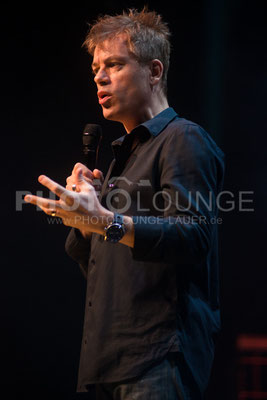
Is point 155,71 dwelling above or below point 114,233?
above

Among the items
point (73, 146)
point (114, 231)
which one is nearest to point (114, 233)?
point (114, 231)

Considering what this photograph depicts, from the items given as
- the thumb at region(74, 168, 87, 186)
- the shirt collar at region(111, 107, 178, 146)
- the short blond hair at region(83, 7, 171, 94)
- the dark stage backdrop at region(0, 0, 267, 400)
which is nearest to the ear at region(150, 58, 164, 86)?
the short blond hair at region(83, 7, 171, 94)

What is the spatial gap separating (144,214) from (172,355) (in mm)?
335

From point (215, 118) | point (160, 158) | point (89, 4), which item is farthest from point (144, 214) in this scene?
point (89, 4)

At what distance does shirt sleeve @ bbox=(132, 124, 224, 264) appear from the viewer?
2.95ft

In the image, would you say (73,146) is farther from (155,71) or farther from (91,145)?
(155,71)

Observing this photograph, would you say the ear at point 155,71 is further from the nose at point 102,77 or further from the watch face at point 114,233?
the watch face at point 114,233

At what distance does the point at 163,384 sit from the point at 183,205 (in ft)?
1.31

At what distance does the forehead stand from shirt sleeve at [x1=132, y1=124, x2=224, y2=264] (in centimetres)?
35

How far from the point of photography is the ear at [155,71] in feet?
4.25

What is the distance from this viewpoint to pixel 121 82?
124 cm

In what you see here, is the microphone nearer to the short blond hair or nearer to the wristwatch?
the short blond hair

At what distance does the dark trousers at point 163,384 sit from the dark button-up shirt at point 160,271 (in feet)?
0.06

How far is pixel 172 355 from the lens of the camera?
3.08 ft
